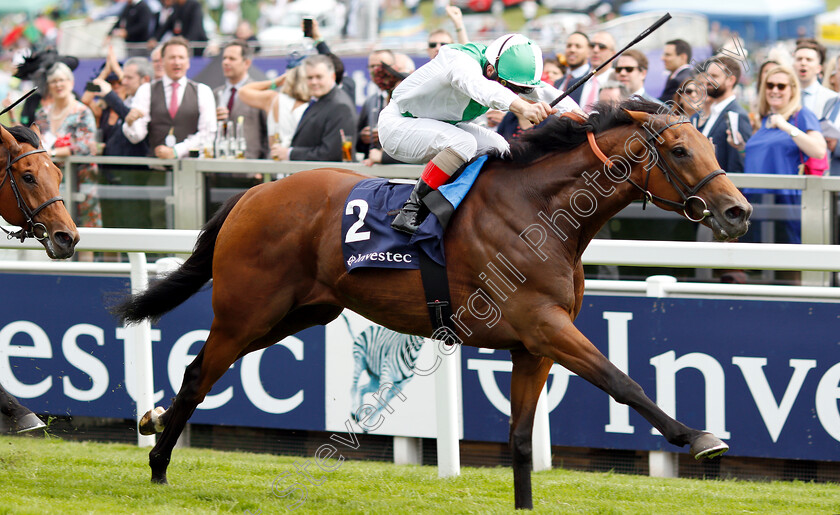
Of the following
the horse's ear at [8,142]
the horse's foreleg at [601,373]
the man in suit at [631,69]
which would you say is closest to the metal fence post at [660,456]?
the horse's foreleg at [601,373]

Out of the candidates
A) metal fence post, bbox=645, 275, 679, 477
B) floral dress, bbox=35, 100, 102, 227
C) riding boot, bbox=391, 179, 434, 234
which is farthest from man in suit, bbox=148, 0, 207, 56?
riding boot, bbox=391, 179, 434, 234

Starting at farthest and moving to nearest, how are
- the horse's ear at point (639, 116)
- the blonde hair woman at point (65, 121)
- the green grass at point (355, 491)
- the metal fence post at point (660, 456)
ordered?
1. the blonde hair woman at point (65, 121)
2. the metal fence post at point (660, 456)
3. the green grass at point (355, 491)
4. the horse's ear at point (639, 116)

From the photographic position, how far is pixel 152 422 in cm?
485

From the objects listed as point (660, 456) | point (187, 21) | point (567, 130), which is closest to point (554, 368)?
point (660, 456)

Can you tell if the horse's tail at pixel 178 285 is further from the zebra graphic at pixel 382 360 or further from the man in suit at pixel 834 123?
the man in suit at pixel 834 123

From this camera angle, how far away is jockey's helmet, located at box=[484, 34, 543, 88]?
4.12 m

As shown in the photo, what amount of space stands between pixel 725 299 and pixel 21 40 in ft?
65.9

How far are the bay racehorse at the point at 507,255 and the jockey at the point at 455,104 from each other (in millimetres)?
171

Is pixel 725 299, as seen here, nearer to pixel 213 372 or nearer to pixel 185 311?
pixel 213 372

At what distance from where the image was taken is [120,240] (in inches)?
219

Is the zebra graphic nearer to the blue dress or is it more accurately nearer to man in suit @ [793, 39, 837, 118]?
the blue dress

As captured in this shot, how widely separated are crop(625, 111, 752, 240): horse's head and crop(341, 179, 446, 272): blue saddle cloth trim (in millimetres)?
873

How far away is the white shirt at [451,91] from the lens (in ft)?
12.9

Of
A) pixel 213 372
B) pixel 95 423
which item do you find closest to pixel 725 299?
pixel 213 372
